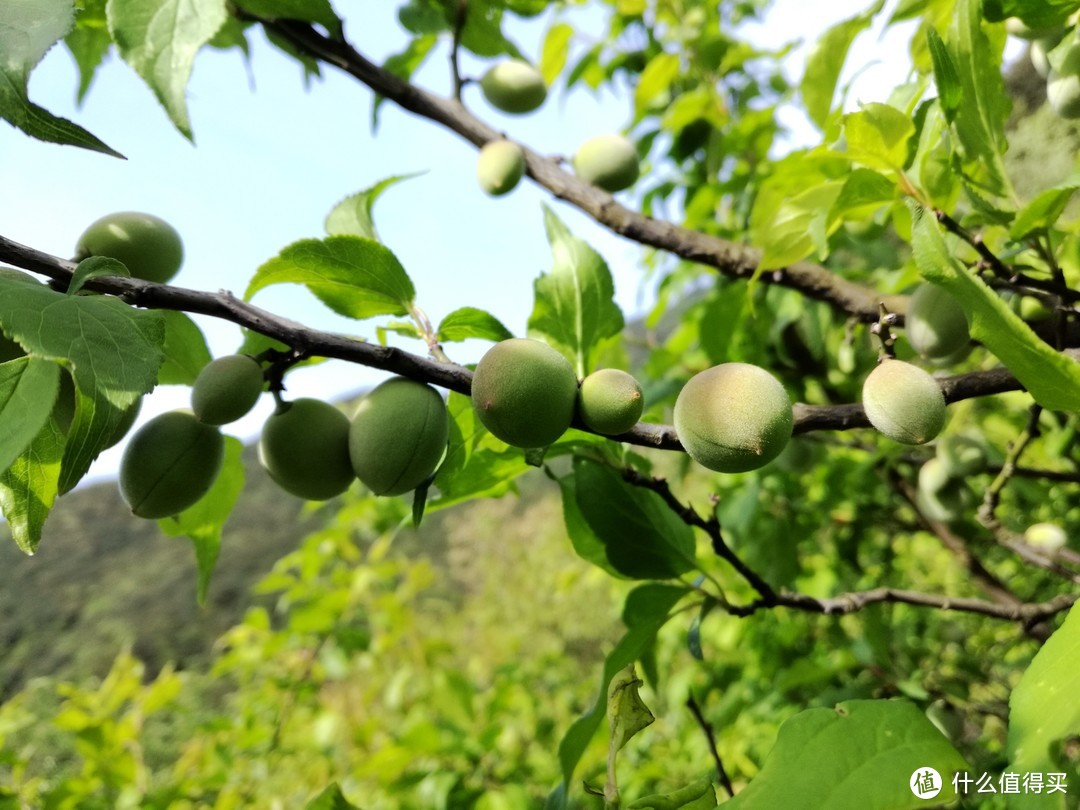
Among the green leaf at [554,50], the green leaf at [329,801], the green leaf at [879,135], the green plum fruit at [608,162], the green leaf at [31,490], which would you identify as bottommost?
the green leaf at [329,801]

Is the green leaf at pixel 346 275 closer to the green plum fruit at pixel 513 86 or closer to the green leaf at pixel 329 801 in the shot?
the green leaf at pixel 329 801

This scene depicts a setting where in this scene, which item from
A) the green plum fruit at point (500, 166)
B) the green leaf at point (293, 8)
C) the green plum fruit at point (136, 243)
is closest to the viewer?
the green plum fruit at point (136, 243)

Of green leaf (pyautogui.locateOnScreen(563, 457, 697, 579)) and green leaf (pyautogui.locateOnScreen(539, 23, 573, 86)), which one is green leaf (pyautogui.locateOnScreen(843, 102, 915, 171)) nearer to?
green leaf (pyautogui.locateOnScreen(563, 457, 697, 579))

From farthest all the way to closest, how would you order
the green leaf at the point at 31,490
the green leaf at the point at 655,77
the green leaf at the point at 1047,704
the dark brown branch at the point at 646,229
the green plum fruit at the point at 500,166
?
the green leaf at the point at 655,77 < the green plum fruit at the point at 500,166 < the dark brown branch at the point at 646,229 < the green leaf at the point at 31,490 < the green leaf at the point at 1047,704

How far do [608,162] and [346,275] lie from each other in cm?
98

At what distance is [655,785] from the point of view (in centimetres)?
226

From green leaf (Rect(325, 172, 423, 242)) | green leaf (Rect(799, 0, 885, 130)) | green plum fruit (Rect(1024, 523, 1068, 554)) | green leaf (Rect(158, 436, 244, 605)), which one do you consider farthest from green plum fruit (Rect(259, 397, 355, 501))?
green plum fruit (Rect(1024, 523, 1068, 554))

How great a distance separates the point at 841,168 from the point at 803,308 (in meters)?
0.76

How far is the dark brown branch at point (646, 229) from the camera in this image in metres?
1.30

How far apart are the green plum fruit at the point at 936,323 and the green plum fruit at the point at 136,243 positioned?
3.19 feet

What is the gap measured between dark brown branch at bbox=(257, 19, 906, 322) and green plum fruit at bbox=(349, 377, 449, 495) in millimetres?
723

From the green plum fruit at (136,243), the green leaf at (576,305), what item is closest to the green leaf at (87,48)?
the green plum fruit at (136,243)

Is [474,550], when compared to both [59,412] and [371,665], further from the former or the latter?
[59,412]

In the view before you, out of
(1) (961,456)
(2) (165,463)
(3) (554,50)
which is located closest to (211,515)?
(2) (165,463)
